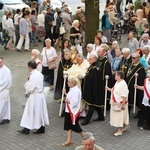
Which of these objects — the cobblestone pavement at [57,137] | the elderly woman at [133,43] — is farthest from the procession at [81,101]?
the elderly woman at [133,43]

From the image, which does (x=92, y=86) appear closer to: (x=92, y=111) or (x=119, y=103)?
(x=92, y=111)

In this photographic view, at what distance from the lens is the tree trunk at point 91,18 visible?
69.9ft

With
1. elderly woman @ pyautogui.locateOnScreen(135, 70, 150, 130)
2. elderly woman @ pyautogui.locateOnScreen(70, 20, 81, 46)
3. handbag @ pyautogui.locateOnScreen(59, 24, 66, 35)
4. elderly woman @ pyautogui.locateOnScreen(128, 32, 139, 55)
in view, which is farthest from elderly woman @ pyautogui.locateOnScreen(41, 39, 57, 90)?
handbag @ pyautogui.locateOnScreen(59, 24, 66, 35)

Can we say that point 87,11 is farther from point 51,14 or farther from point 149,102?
point 149,102

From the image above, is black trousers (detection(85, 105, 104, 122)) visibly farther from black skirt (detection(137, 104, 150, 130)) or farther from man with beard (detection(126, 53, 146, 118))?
black skirt (detection(137, 104, 150, 130))

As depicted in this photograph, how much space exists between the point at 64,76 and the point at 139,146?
2.85m

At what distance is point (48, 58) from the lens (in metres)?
16.6

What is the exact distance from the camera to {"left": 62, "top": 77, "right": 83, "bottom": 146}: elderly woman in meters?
12.4

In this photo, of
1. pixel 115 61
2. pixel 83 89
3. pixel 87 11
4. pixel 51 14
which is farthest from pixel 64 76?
pixel 51 14

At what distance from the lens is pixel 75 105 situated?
12438mm

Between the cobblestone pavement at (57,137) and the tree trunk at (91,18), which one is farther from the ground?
the tree trunk at (91,18)

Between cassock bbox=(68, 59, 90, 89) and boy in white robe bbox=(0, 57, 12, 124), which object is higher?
cassock bbox=(68, 59, 90, 89)

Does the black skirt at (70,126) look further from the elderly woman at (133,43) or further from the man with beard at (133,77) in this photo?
the elderly woman at (133,43)

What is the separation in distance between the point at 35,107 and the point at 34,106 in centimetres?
3
